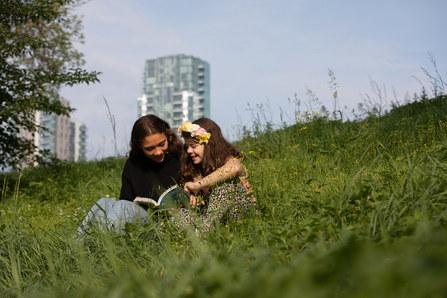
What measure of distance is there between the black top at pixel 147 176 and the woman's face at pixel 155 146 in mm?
133

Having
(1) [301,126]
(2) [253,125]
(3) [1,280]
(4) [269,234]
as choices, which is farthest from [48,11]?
(4) [269,234]

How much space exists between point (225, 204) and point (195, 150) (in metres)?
0.73

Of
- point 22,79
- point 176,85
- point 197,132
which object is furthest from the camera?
point 176,85

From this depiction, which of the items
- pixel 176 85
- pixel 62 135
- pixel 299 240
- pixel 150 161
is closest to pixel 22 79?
pixel 150 161

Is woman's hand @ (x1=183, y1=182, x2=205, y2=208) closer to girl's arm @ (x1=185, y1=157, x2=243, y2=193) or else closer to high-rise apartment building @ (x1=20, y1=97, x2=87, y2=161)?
girl's arm @ (x1=185, y1=157, x2=243, y2=193)

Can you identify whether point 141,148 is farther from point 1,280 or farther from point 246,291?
point 246,291

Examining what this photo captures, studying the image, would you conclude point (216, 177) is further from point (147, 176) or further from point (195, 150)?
point (147, 176)

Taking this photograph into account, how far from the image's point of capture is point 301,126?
454 centimetres

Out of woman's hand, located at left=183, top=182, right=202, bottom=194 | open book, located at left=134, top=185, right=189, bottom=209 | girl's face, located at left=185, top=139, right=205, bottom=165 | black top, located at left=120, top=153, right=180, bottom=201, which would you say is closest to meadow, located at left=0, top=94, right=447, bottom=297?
open book, located at left=134, top=185, right=189, bottom=209

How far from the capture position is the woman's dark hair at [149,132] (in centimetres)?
320

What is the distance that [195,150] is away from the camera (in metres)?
2.98

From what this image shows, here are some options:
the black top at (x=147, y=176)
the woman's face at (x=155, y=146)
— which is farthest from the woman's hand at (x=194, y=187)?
the woman's face at (x=155, y=146)

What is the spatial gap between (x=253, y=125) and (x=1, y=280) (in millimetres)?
3923

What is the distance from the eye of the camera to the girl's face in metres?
2.99
